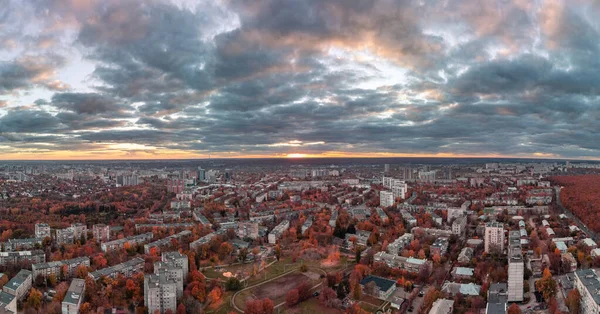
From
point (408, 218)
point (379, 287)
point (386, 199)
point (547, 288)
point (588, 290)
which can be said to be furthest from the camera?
point (386, 199)

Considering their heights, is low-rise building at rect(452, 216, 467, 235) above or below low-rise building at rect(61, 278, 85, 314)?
above

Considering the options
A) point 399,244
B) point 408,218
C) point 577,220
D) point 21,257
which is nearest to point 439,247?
point 399,244

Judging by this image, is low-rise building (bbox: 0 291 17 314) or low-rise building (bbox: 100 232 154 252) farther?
low-rise building (bbox: 100 232 154 252)

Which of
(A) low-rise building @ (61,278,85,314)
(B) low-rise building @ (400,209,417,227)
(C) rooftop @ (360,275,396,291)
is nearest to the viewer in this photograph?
(A) low-rise building @ (61,278,85,314)

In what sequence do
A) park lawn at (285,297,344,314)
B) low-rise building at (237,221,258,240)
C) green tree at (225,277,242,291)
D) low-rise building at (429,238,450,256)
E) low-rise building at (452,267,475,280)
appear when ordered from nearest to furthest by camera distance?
park lawn at (285,297,344,314), green tree at (225,277,242,291), low-rise building at (452,267,475,280), low-rise building at (429,238,450,256), low-rise building at (237,221,258,240)

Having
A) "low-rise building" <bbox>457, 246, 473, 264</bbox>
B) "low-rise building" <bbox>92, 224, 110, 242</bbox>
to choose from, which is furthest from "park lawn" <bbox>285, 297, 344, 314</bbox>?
"low-rise building" <bbox>92, 224, 110, 242</bbox>

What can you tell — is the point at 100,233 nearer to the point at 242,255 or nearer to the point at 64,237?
the point at 64,237

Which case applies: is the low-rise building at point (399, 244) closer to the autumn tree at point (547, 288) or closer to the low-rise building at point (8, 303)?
the autumn tree at point (547, 288)

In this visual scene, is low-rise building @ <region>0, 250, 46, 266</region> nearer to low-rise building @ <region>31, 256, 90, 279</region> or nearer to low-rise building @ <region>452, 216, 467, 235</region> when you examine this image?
low-rise building @ <region>31, 256, 90, 279</region>

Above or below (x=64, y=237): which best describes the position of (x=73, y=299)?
below
